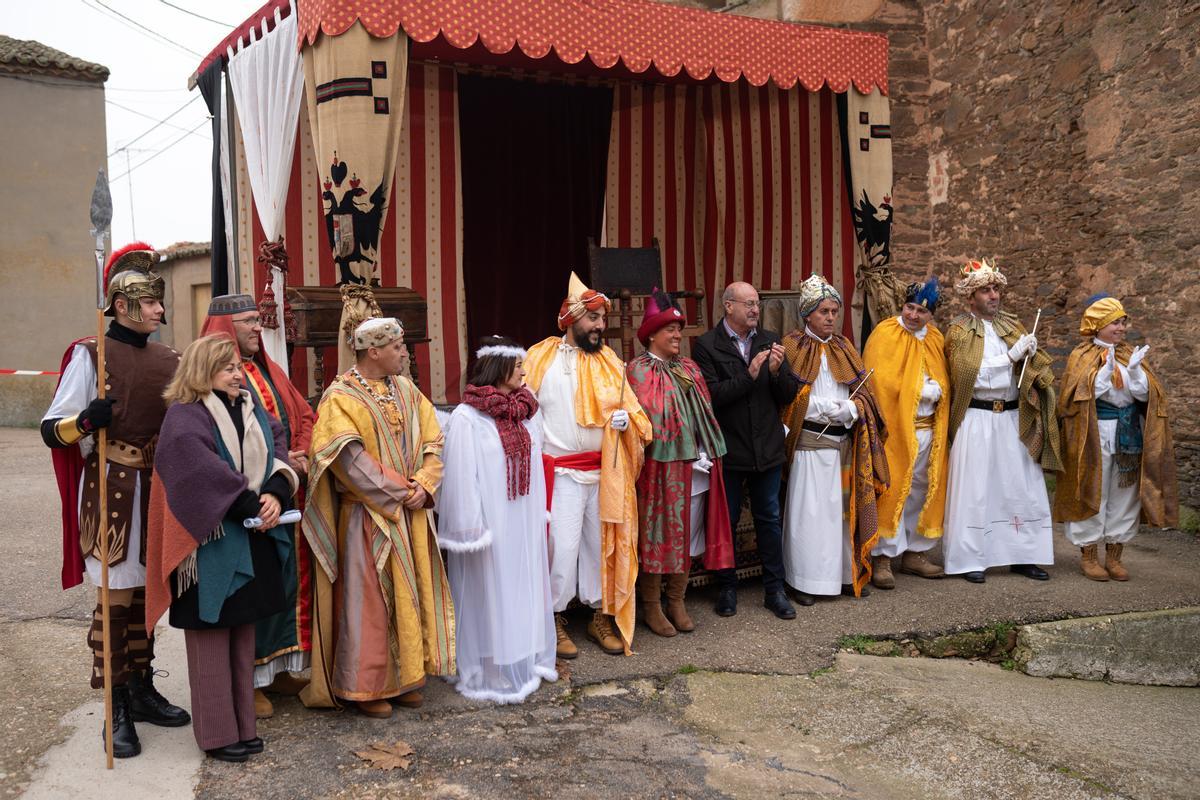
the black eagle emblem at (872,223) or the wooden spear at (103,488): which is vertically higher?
the black eagle emblem at (872,223)

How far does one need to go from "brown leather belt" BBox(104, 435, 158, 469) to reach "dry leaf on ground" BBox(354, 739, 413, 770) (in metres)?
1.25

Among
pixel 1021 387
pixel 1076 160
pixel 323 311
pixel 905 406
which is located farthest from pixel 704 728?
pixel 1076 160

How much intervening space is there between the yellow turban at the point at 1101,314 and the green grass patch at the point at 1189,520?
7.27 feet

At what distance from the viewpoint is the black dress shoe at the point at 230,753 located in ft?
10.7

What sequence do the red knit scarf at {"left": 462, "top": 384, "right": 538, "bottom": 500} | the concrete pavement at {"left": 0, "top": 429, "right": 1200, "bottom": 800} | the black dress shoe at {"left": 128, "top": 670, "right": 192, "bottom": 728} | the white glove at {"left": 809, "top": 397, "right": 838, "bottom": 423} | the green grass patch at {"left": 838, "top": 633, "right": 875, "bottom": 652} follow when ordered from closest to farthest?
the concrete pavement at {"left": 0, "top": 429, "right": 1200, "bottom": 800} → the black dress shoe at {"left": 128, "top": 670, "right": 192, "bottom": 728} → the red knit scarf at {"left": 462, "top": 384, "right": 538, "bottom": 500} → the green grass patch at {"left": 838, "top": 633, "right": 875, "bottom": 652} → the white glove at {"left": 809, "top": 397, "right": 838, "bottom": 423}

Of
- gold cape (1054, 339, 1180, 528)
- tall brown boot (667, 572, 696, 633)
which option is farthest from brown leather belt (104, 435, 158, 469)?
gold cape (1054, 339, 1180, 528)

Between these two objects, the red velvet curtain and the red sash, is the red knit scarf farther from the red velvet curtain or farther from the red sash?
the red velvet curtain

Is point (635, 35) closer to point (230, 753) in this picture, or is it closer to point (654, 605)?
point (654, 605)

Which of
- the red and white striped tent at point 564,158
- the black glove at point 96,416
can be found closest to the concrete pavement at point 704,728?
the black glove at point 96,416

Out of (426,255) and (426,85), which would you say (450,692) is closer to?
(426,255)

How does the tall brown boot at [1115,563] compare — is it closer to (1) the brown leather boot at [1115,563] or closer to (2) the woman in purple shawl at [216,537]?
(1) the brown leather boot at [1115,563]

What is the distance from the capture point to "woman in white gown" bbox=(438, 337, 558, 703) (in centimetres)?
383

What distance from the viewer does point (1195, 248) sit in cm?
686

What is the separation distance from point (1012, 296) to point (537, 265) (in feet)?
14.3
